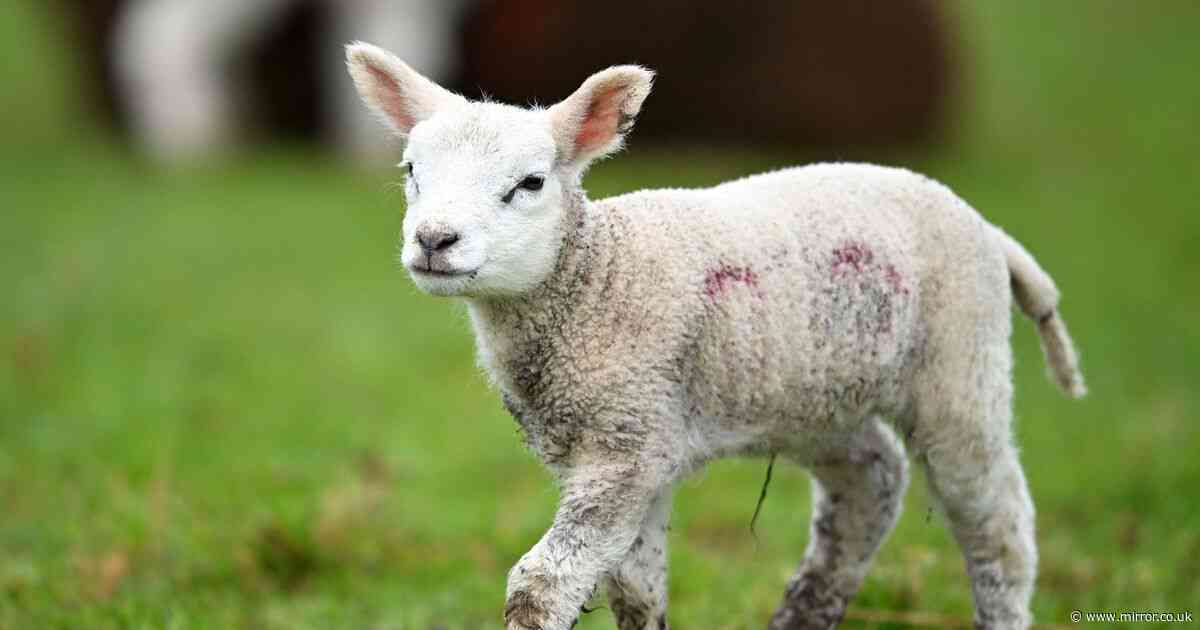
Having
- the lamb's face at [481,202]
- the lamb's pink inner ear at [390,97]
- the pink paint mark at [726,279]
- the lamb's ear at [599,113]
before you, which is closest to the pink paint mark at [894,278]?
the pink paint mark at [726,279]

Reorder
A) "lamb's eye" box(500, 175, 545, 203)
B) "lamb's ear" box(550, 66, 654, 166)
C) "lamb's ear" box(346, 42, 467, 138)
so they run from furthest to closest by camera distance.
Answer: "lamb's ear" box(346, 42, 467, 138) → "lamb's ear" box(550, 66, 654, 166) → "lamb's eye" box(500, 175, 545, 203)

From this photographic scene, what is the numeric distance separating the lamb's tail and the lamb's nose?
1.75 meters

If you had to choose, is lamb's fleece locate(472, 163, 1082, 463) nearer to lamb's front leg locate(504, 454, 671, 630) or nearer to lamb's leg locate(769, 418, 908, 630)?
lamb's front leg locate(504, 454, 671, 630)

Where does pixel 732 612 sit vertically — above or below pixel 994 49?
above

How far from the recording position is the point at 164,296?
400 inches

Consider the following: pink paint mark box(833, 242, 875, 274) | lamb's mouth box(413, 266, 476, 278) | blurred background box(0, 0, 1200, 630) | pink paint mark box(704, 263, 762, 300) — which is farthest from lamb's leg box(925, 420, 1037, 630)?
lamb's mouth box(413, 266, 476, 278)

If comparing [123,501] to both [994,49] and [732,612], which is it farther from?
[994,49]

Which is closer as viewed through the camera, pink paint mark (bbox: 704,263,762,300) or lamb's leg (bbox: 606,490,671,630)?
pink paint mark (bbox: 704,263,762,300)

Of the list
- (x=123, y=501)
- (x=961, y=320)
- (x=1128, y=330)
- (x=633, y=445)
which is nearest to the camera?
(x=633, y=445)

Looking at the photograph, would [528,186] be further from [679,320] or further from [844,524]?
[844,524]

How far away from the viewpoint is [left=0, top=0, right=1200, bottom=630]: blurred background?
5.82 m

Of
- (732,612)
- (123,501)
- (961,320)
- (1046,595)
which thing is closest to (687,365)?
(961,320)

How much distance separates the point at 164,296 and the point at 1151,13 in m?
13.9

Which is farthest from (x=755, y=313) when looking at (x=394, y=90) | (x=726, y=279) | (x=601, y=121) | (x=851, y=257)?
(x=394, y=90)
